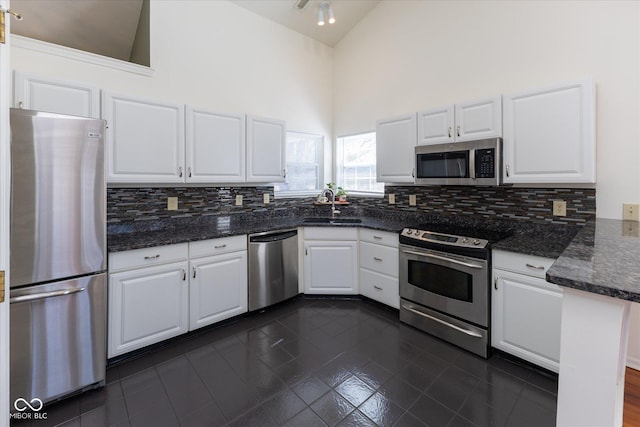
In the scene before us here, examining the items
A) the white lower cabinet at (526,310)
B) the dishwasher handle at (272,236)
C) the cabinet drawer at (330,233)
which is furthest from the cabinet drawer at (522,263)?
the dishwasher handle at (272,236)

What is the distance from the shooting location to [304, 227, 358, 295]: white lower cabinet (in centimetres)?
331

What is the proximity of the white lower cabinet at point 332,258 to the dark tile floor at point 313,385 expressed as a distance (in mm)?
721

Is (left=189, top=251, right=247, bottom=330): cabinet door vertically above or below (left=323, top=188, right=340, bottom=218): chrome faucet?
below

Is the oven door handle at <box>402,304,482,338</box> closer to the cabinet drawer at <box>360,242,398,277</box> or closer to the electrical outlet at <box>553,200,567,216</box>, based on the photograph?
the cabinet drawer at <box>360,242,398,277</box>

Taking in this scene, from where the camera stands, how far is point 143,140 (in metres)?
2.41

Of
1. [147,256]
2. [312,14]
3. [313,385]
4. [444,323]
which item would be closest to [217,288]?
[147,256]

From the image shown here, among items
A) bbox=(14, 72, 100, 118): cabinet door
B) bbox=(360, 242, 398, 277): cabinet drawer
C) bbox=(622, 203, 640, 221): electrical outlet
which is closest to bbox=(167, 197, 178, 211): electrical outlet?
bbox=(14, 72, 100, 118): cabinet door

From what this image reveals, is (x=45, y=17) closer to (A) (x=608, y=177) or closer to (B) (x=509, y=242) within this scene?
(B) (x=509, y=242)

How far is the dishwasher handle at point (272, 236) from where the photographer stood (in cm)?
290

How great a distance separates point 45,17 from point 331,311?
399cm

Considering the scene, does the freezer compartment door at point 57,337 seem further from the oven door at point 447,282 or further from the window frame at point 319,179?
the oven door at point 447,282

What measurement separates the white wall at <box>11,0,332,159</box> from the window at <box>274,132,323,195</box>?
148 mm

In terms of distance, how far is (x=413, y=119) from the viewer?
2959mm

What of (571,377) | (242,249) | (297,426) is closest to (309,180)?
(242,249)
